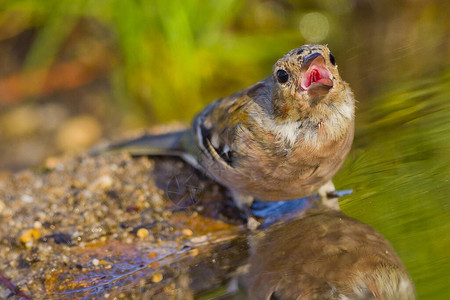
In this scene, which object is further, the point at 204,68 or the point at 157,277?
the point at 204,68

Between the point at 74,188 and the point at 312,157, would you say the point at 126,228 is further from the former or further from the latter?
the point at 312,157

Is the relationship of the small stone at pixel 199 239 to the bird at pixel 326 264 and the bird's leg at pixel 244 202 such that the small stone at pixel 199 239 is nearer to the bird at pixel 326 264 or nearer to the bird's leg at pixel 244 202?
the bird's leg at pixel 244 202

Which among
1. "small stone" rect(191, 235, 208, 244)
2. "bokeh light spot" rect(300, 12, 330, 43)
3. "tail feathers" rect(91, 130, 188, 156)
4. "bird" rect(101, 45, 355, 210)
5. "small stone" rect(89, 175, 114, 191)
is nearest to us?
"bird" rect(101, 45, 355, 210)

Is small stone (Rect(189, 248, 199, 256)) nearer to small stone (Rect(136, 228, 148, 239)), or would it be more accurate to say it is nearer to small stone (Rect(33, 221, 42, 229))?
small stone (Rect(136, 228, 148, 239))

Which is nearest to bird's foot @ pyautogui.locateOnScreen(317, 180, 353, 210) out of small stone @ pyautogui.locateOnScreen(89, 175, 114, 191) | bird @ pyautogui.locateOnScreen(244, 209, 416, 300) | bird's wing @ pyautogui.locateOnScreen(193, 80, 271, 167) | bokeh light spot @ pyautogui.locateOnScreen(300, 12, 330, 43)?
bird @ pyautogui.locateOnScreen(244, 209, 416, 300)

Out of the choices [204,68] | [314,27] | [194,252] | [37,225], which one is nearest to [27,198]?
[37,225]

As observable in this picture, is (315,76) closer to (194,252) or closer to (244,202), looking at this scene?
(244,202)

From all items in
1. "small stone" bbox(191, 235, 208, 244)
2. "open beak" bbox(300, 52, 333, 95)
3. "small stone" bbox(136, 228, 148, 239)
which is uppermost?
"open beak" bbox(300, 52, 333, 95)

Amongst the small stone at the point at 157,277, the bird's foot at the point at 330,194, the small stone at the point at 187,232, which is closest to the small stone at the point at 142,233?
the small stone at the point at 187,232
